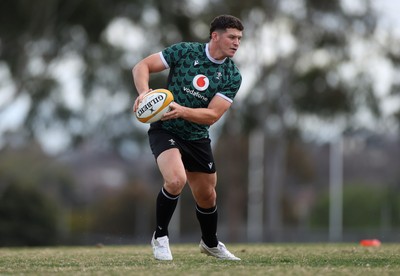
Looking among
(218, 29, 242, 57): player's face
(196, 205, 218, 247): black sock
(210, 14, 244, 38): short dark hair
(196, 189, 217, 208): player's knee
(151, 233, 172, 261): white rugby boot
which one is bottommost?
(151, 233, 172, 261): white rugby boot

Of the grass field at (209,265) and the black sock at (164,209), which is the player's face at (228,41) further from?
the grass field at (209,265)

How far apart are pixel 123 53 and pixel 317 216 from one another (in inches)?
1193

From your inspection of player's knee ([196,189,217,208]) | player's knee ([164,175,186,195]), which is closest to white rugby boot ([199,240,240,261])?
player's knee ([196,189,217,208])

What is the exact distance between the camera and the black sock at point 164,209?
29.0 ft

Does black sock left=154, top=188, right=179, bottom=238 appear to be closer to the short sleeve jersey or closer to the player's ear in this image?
the short sleeve jersey

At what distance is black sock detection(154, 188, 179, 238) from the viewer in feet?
29.0

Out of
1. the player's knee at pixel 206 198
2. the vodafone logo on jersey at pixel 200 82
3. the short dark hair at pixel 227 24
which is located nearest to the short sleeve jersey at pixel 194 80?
the vodafone logo on jersey at pixel 200 82

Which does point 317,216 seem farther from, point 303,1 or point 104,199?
point 303,1

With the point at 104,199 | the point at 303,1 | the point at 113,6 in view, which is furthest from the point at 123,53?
the point at 104,199

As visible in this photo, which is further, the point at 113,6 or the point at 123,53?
the point at 123,53

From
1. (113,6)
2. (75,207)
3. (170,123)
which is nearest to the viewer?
(170,123)

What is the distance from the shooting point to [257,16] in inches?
1414

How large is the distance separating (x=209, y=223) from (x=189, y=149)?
887 millimetres

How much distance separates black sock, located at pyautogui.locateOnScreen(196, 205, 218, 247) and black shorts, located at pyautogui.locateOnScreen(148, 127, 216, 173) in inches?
19.5
